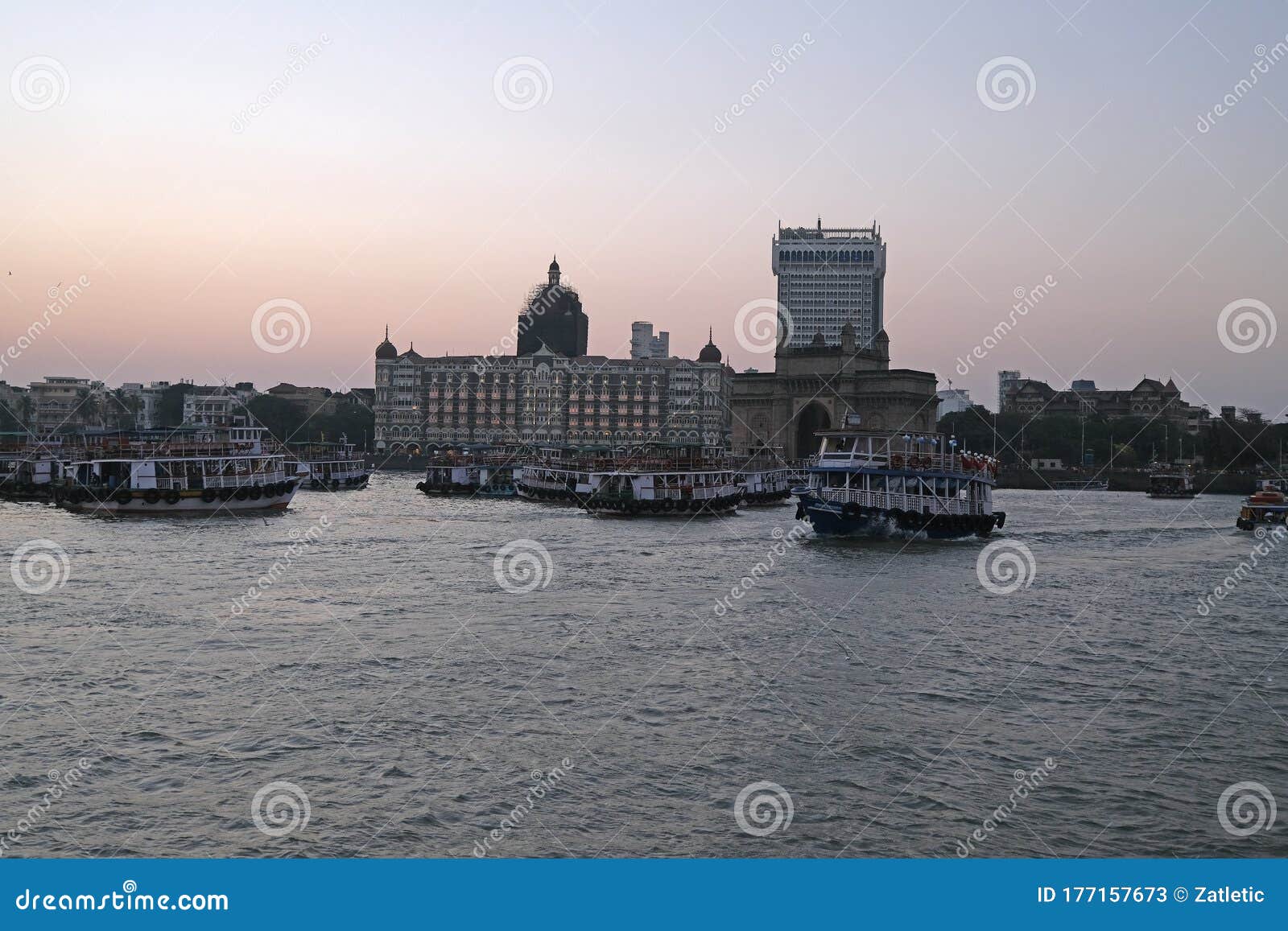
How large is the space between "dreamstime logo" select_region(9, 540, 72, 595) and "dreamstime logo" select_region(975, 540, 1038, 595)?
21.7 metres

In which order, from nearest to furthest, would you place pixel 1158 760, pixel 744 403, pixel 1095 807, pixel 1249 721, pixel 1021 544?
pixel 1095 807, pixel 1158 760, pixel 1249 721, pixel 1021 544, pixel 744 403

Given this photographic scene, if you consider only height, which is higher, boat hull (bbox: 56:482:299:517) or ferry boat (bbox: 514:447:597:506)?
ferry boat (bbox: 514:447:597:506)

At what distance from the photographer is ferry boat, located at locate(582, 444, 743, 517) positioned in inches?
2108

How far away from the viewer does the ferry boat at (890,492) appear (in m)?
39.9

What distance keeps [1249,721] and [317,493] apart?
213 ft

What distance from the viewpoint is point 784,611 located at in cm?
2420

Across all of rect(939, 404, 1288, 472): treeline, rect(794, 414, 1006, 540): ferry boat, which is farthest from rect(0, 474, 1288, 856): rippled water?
rect(939, 404, 1288, 472): treeline

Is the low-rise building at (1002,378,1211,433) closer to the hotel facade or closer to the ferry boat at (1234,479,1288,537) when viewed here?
the hotel facade

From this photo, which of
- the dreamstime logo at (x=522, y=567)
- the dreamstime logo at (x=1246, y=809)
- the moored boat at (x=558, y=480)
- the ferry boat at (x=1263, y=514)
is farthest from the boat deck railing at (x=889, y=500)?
the dreamstime logo at (x=1246, y=809)

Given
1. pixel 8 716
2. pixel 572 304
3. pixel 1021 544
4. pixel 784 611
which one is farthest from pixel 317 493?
pixel 572 304

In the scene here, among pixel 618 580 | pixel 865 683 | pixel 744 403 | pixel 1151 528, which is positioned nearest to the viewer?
pixel 865 683

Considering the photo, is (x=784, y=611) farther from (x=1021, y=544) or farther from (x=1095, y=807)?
(x=1021, y=544)

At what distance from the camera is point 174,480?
5009 cm

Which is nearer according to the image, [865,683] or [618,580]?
[865,683]
